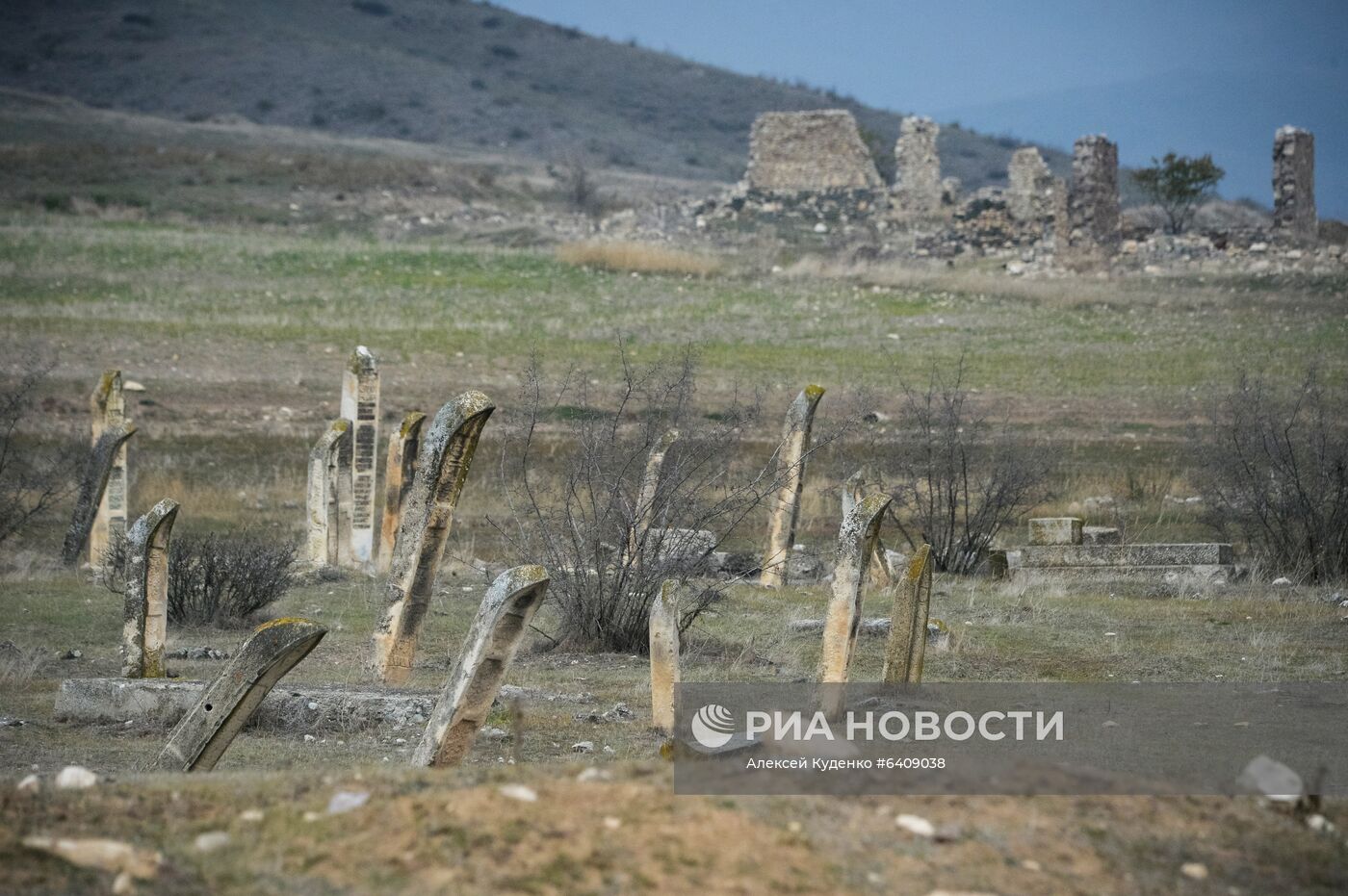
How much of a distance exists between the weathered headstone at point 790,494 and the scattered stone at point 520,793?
34.3 feet

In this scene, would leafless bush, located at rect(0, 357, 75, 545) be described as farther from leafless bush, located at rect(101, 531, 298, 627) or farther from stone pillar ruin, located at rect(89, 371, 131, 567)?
leafless bush, located at rect(101, 531, 298, 627)

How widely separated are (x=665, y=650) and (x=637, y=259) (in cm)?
3396

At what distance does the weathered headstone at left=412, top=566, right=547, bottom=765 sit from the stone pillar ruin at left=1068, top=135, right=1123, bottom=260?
120 ft

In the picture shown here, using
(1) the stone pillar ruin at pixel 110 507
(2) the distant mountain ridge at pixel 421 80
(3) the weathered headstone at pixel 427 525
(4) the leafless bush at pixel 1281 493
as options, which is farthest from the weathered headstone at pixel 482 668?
(2) the distant mountain ridge at pixel 421 80

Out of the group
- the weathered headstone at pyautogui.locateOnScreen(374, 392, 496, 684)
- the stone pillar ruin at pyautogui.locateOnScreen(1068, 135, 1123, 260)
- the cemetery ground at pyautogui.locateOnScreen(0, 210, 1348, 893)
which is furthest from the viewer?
the stone pillar ruin at pyautogui.locateOnScreen(1068, 135, 1123, 260)

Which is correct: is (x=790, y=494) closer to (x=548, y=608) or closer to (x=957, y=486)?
(x=548, y=608)

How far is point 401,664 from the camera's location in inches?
448

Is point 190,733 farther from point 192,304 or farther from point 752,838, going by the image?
point 192,304

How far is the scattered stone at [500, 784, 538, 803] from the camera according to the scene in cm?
555

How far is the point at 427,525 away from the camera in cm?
1130

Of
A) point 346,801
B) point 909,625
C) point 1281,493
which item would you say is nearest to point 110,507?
point 909,625

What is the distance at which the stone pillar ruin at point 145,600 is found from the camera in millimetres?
10414

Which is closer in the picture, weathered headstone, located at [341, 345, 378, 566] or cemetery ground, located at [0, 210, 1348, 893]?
cemetery ground, located at [0, 210, 1348, 893]

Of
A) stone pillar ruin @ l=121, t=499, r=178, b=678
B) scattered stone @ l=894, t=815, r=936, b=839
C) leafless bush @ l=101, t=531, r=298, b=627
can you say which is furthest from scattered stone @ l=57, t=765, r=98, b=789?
leafless bush @ l=101, t=531, r=298, b=627
